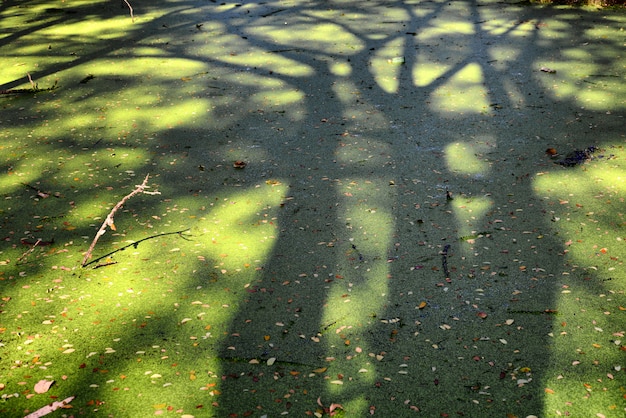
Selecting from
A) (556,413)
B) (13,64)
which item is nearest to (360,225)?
(556,413)

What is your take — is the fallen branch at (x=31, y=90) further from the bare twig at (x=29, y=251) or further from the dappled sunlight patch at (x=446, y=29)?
the dappled sunlight patch at (x=446, y=29)

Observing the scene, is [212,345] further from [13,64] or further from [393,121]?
[13,64]

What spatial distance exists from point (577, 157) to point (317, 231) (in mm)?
1536

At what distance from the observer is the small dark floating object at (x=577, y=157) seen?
3.06 m

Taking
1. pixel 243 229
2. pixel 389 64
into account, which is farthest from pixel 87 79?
pixel 243 229

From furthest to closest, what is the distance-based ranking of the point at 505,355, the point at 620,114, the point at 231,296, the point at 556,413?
1. the point at 620,114
2. the point at 231,296
3. the point at 505,355
4. the point at 556,413

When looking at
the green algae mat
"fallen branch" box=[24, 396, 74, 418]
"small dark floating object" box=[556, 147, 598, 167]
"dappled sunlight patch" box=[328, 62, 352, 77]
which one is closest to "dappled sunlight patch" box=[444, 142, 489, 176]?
the green algae mat

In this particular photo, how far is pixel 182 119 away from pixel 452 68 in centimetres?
211

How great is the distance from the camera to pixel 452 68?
447 cm

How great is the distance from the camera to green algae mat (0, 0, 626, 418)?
183cm

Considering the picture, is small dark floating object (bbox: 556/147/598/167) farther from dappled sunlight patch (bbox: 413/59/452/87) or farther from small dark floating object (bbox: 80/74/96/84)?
small dark floating object (bbox: 80/74/96/84)

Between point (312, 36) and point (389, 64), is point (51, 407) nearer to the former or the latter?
point (389, 64)

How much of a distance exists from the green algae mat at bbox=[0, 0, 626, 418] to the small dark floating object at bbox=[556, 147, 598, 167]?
0.02 metres

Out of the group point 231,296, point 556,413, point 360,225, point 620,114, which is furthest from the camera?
point 620,114
